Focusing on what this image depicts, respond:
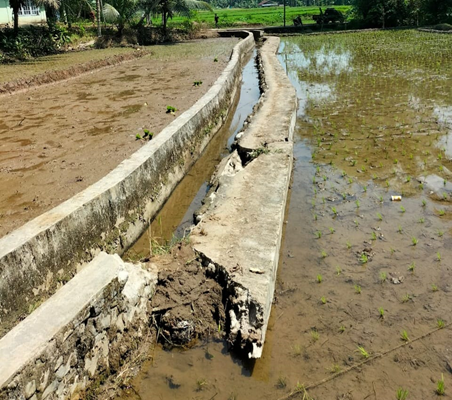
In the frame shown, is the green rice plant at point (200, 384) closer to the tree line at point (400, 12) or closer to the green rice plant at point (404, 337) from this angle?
the green rice plant at point (404, 337)

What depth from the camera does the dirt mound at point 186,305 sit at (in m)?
2.88

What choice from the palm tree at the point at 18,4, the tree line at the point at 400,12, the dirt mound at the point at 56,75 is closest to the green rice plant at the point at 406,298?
the dirt mound at the point at 56,75

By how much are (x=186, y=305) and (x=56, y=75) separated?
1083 cm

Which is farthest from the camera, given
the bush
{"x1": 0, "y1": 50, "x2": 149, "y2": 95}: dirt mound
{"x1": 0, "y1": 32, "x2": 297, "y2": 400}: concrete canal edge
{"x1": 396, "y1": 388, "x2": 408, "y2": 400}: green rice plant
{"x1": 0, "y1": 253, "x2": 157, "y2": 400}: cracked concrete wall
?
the bush

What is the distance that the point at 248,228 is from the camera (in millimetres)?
3752

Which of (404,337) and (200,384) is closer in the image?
(200,384)

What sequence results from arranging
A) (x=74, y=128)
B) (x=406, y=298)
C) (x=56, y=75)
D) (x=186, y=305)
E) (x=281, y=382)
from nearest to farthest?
(x=281, y=382) < (x=186, y=305) < (x=406, y=298) < (x=74, y=128) < (x=56, y=75)

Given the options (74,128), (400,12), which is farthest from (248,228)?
(400,12)

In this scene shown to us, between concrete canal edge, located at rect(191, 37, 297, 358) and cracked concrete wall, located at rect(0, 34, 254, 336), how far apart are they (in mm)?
684

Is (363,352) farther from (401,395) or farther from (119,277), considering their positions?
(119,277)

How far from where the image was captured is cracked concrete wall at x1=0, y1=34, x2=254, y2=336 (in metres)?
2.79

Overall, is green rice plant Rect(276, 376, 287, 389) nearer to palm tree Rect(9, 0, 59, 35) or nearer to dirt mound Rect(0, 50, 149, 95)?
dirt mound Rect(0, 50, 149, 95)

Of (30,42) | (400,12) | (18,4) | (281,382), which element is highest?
(18,4)

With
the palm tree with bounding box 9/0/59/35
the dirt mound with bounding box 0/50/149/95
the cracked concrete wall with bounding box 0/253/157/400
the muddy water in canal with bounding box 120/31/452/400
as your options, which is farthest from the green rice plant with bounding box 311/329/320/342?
the palm tree with bounding box 9/0/59/35
